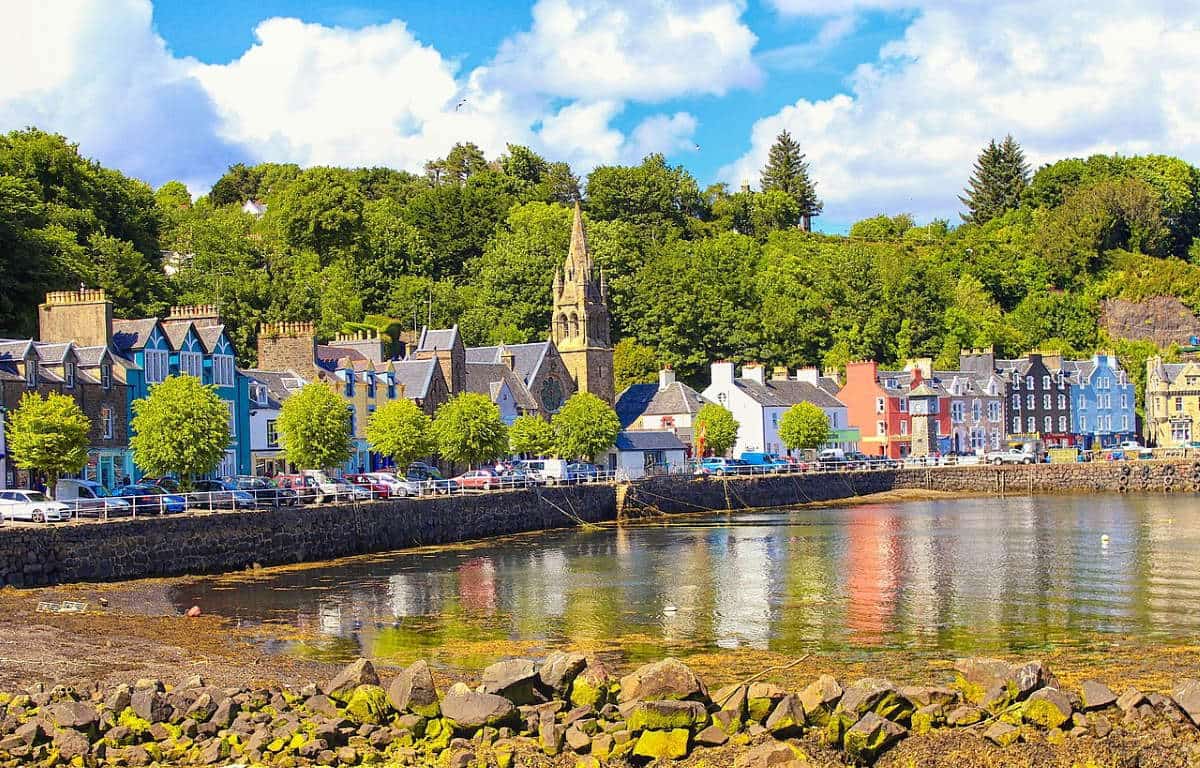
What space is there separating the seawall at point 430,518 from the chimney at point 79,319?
580 inches

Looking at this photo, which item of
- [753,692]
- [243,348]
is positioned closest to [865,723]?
[753,692]

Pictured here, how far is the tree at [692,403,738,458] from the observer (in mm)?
95250

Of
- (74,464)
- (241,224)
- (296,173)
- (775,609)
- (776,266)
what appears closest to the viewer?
(775,609)

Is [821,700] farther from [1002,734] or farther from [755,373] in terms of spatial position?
[755,373]

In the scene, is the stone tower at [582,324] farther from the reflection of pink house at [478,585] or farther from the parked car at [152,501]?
the parked car at [152,501]

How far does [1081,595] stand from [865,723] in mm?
20888

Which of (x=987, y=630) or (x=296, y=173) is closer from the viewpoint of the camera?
(x=987, y=630)

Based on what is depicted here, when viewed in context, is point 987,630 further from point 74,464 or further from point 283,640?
point 74,464

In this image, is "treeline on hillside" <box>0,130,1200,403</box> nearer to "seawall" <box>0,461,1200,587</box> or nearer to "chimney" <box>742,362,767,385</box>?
"chimney" <box>742,362,767,385</box>

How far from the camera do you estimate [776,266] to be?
443 feet

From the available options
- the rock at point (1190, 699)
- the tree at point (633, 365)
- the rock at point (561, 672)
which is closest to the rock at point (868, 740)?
the rock at point (1190, 699)

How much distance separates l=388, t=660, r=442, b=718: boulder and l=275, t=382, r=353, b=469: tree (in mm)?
38534

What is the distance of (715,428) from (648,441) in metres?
5.04

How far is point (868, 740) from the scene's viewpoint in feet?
67.9
